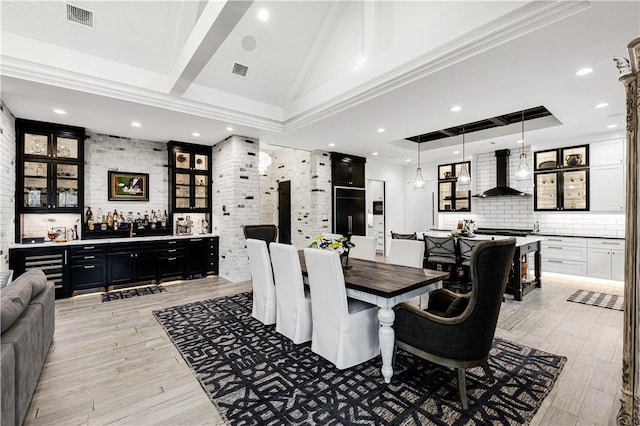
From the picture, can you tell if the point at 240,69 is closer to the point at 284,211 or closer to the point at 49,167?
the point at 49,167

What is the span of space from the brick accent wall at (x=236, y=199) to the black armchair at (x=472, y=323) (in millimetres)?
4131

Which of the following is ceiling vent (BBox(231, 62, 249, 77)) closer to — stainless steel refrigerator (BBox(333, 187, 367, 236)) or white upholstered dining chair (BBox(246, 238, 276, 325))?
white upholstered dining chair (BBox(246, 238, 276, 325))

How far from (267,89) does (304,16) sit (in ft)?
4.01

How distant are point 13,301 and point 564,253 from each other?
832 cm

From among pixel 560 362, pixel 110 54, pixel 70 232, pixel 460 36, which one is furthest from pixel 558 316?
pixel 70 232

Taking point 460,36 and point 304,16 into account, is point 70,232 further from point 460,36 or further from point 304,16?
point 460,36

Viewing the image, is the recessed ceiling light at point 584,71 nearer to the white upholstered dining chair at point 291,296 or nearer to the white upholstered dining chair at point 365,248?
the white upholstered dining chair at point 365,248

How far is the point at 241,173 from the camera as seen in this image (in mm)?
5715

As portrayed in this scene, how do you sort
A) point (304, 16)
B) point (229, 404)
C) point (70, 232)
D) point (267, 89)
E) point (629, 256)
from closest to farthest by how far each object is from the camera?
point (629, 256) < point (229, 404) < point (304, 16) < point (267, 89) < point (70, 232)

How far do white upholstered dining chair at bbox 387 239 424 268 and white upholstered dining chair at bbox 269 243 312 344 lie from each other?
49.2 inches

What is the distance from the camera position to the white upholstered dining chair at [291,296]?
2.94 m

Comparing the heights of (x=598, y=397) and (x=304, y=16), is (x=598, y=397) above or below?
below

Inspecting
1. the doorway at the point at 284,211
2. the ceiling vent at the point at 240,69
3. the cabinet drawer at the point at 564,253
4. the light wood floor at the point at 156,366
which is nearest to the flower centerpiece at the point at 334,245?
the light wood floor at the point at 156,366

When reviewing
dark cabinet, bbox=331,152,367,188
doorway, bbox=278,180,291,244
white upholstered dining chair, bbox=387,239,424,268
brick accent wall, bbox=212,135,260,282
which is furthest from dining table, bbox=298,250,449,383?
doorway, bbox=278,180,291,244
